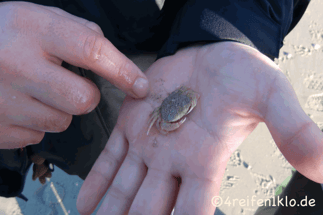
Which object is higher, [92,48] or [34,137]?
[92,48]

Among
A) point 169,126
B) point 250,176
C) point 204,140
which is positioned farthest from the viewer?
point 250,176

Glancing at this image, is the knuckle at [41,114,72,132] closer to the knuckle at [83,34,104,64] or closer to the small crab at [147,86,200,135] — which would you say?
the knuckle at [83,34,104,64]

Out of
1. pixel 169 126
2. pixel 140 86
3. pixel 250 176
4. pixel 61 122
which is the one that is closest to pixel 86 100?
pixel 61 122

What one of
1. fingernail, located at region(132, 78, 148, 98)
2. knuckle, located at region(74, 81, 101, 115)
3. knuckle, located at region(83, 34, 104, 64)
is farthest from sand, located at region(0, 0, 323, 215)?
knuckle, located at region(83, 34, 104, 64)

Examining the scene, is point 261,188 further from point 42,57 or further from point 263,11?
point 42,57

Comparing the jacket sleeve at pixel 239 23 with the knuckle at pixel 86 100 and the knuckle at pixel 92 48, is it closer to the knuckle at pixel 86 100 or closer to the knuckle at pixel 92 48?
the knuckle at pixel 92 48

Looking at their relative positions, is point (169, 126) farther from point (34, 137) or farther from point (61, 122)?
point (34, 137)

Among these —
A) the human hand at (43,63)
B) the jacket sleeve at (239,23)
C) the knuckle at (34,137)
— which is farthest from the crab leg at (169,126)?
the knuckle at (34,137)
